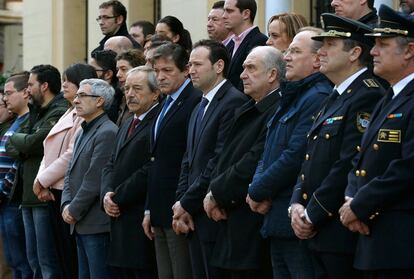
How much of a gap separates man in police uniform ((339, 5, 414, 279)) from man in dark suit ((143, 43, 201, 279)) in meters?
2.67

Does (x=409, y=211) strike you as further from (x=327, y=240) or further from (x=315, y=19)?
(x=315, y=19)

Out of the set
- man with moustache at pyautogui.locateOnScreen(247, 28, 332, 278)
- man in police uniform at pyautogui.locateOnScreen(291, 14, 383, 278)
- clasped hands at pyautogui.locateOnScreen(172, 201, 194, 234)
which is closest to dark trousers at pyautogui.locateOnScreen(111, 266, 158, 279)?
clasped hands at pyautogui.locateOnScreen(172, 201, 194, 234)

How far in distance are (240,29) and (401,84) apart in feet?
12.1

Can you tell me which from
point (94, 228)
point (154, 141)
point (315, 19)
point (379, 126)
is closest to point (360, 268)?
point (379, 126)

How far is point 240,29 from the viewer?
1004 centimetres

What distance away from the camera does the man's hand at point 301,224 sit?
269 inches

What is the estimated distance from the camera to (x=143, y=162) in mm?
9484

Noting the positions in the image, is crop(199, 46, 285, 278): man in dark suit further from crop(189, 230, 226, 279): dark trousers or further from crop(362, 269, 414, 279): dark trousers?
crop(362, 269, 414, 279): dark trousers

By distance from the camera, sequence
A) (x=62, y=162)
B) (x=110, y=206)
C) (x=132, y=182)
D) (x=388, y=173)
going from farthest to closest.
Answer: (x=62, y=162)
(x=110, y=206)
(x=132, y=182)
(x=388, y=173)

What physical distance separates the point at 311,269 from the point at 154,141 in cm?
244

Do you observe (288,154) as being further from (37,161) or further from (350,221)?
(37,161)

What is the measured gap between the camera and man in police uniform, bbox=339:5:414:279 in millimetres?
6176

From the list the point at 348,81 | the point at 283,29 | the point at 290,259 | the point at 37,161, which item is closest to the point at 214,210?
the point at 290,259

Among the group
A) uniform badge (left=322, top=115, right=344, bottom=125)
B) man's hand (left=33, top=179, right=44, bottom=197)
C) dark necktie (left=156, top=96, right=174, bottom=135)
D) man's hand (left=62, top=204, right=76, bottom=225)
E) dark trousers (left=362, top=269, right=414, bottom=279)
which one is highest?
uniform badge (left=322, top=115, right=344, bottom=125)
